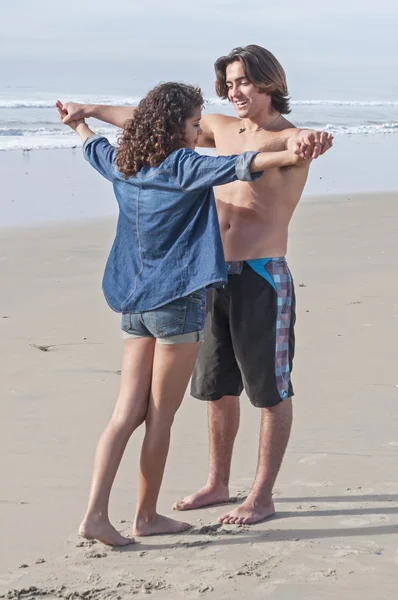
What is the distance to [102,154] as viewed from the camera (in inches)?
145

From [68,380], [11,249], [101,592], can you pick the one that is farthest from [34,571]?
[11,249]

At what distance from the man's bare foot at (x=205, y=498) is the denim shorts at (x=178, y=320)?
82 cm

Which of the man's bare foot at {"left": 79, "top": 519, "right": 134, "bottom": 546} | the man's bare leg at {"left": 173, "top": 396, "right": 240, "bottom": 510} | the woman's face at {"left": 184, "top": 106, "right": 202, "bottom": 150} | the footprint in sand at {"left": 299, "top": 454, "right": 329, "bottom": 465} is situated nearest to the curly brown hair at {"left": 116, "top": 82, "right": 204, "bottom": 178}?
the woman's face at {"left": 184, "top": 106, "right": 202, "bottom": 150}

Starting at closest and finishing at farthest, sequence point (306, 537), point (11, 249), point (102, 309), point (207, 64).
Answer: point (306, 537) → point (102, 309) → point (11, 249) → point (207, 64)

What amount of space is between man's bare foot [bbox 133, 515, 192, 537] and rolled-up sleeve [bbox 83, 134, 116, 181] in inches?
51.7

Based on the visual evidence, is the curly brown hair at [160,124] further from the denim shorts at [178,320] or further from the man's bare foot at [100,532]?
the man's bare foot at [100,532]

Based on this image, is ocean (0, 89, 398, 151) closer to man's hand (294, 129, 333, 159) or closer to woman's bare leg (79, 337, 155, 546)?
woman's bare leg (79, 337, 155, 546)

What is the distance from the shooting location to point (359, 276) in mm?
8258

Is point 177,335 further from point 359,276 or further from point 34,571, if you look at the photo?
point 359,276

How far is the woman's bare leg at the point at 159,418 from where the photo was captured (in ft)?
11.6

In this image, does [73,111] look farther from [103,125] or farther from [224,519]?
[103,125]

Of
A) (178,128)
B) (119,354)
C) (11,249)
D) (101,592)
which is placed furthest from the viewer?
(11,249)

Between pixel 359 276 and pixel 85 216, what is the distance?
4789mm

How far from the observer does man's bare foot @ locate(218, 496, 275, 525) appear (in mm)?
3807
